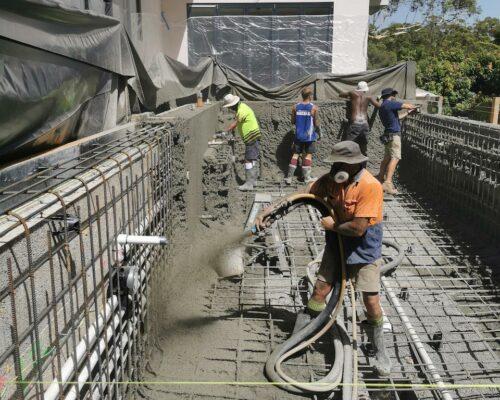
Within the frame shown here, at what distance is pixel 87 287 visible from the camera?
297 centimetres

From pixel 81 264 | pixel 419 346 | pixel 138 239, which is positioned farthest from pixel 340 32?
pixel 81 264

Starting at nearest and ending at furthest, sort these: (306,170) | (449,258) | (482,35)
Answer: (449,258) < (306,170) < (482,35)

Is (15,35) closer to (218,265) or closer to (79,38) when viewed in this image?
(79,38)

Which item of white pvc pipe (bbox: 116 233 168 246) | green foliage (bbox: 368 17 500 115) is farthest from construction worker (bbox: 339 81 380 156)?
green foliage (bbox: 368 17 500 115)

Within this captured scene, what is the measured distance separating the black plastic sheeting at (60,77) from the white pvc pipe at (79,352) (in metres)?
1.18

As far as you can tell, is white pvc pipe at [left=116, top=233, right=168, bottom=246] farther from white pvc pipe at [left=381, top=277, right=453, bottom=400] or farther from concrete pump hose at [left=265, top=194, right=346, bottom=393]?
white pvc pipe at [left=381, top=277, right=453, bottom=400]

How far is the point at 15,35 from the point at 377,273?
3024 millimetres

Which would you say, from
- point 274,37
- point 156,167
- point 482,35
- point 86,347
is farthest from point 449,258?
point 482,35

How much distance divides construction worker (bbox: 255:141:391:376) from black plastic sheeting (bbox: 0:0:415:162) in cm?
177

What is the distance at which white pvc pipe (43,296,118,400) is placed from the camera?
2300 millimetres

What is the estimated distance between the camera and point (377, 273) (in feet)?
13.5

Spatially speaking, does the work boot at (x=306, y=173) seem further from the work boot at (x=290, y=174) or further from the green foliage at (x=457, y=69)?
the green foliage at (x=457, y=69)

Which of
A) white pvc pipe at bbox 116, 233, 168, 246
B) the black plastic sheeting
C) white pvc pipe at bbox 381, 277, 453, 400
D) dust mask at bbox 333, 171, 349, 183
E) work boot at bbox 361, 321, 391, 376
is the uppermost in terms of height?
the black plastic sheeting

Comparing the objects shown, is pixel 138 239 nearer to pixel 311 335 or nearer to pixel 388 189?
pixel 311 335
